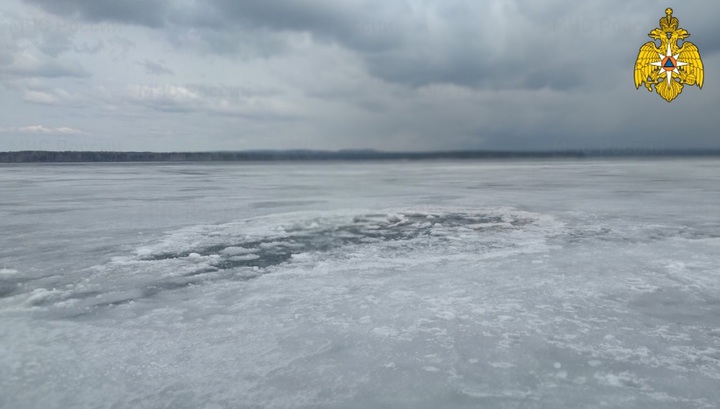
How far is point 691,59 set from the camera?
19.8m

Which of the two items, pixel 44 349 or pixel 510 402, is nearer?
pixel 510 402

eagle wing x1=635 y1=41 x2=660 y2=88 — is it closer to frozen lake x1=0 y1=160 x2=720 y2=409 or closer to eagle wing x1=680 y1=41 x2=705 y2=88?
eagle wing x1=680 y1=41 x2=705 y2=88

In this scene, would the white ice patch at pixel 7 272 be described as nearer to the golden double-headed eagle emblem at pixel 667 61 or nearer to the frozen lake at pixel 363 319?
the frozen lake at pixel 363 319

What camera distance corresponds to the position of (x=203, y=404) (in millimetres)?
2357

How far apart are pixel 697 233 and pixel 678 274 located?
3050mm

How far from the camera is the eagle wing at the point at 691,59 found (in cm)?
1941

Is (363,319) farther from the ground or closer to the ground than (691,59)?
closer to the ground

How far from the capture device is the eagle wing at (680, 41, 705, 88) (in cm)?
1941

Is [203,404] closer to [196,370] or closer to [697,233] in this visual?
[196,370]

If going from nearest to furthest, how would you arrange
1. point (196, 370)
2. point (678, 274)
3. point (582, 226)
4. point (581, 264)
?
1. point (196, 370)
2. point (678, 274)
3. point (581, 264)
4. point (582, 226)

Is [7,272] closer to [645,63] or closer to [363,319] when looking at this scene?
[363,319]

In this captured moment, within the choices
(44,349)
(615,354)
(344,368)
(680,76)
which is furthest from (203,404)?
(680,76)

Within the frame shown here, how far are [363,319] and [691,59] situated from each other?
2195 cm

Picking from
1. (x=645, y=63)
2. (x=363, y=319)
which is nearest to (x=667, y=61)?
(x=645, y=63)
